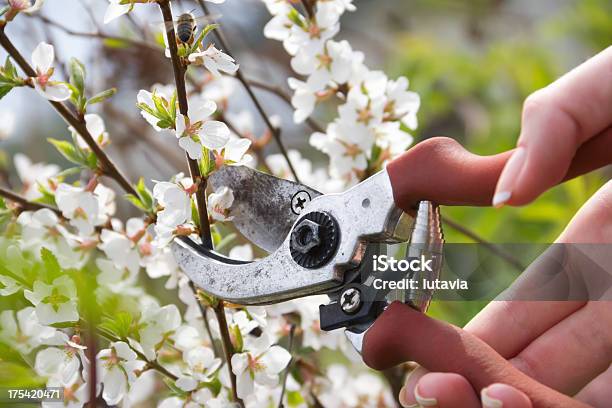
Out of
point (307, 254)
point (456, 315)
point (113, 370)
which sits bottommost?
point (456, 315)

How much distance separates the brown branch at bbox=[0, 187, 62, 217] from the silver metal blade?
0.55 ft

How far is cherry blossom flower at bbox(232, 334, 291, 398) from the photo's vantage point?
0.70 meters

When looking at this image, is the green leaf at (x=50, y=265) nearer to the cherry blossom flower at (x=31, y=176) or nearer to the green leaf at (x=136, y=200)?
the green leaf at (x=136, y=200)

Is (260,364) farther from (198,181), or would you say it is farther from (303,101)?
(303,101)

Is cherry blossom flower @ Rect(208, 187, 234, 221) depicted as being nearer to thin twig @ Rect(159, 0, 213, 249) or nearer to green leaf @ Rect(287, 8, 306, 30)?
thin twig @ Rect(159, 0, 213, 249)

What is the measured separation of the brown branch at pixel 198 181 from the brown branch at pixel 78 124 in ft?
0.31

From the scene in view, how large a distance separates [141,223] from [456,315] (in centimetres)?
50

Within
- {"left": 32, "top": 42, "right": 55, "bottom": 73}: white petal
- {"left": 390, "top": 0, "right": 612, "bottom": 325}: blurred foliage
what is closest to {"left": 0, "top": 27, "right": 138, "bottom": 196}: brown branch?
{"left": 32, "top": 42, "right": 55, "bottom": 73}: white petal

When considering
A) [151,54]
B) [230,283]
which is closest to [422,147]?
[230,283]

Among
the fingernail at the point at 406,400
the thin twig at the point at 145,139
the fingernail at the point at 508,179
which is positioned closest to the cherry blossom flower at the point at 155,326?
the fingernail at the point at 406,400

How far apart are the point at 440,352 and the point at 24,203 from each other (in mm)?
417

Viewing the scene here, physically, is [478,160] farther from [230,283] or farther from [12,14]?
[12,14]

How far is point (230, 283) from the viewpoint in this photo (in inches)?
26.2

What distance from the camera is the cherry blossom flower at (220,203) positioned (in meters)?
0.67
